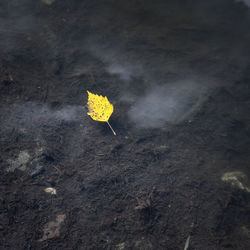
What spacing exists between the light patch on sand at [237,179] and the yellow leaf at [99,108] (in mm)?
1577

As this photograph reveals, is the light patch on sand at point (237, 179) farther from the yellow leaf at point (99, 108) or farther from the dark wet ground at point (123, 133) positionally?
the yellow leaf at point (99, 108)

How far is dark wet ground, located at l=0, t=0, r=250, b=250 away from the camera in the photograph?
7.20ft

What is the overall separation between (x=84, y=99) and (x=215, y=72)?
2.40m

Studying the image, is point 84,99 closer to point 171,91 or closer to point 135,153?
point 135,153

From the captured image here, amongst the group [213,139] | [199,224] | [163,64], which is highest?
[163,64]

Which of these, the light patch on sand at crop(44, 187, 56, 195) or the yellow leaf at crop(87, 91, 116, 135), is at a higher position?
the yellow leaf at crop(87, 91, 116, 135)

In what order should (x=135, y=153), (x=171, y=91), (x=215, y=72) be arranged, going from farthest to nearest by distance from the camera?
(x=215, y=72) → (x=171, y=91) → (x=135, y=153)

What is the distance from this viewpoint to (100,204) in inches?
91.0

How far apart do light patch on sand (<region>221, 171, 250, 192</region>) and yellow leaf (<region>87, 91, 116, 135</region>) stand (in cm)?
158

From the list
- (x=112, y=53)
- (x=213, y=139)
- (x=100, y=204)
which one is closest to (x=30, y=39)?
(x=112, y=53)

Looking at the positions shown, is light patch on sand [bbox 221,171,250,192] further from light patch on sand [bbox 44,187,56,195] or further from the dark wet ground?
light patch on sand [bbox 44,187,56,195]

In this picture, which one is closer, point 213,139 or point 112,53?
point 213,139

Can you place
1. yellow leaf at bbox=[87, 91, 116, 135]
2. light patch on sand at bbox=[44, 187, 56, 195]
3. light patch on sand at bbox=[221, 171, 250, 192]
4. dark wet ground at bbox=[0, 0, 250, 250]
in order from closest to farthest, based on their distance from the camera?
dark wet ground at bbox=[0, 0, 250, 250] < light patch on sand at bbox=[44, 187, 56, 195] < light patch on sand at bbox=[221, 171, 250, 192] < yellow leaf at bbox=[87, 91, 116, 135]

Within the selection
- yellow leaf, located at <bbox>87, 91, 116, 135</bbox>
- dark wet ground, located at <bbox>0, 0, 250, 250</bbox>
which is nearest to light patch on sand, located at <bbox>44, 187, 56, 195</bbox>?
dark wet ground, located at <bbox>0, 0, 250, 250</bbox>
